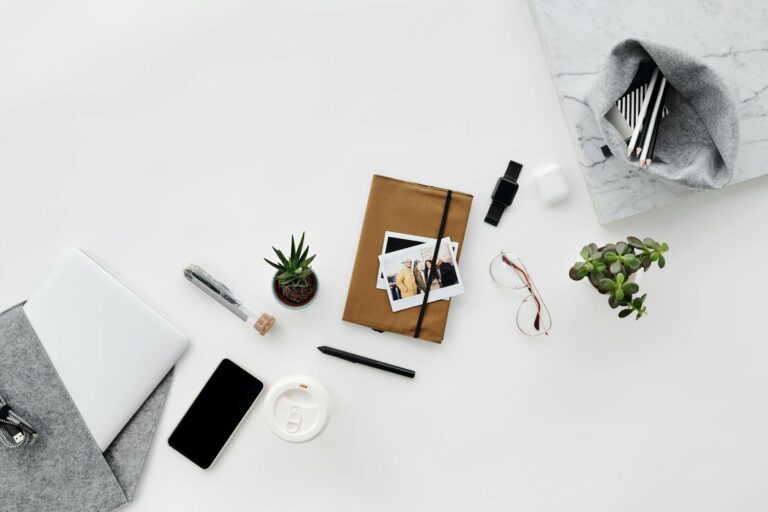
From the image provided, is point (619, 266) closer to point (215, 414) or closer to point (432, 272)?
point (432, 272)

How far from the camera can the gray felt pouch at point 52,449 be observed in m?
0.79

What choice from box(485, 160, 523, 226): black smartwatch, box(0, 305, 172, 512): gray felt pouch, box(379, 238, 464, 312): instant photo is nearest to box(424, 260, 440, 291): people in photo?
box(379, 238, 464, 312): instant photo

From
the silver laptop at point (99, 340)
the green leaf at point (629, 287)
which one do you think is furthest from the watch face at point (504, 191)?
the silver laptop at point (99, 340)

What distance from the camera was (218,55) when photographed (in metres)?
0.82

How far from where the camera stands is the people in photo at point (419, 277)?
81cm

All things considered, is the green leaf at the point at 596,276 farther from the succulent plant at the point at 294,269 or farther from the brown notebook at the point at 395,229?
the succulent plant at the point at 294,269

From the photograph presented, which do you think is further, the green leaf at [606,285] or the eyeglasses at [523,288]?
the eyeglasses at [523,288]

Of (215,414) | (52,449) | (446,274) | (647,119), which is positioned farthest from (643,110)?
(52,449)

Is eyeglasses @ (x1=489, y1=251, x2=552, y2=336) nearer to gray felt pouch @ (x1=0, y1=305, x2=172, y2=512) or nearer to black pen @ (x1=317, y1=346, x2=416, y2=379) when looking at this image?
black pen @ (x1=317, y1=346, x2=416, y2=379)

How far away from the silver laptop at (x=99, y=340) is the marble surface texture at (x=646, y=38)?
2.27 ft

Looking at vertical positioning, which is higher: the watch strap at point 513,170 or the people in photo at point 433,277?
the watch strap at point 513,170

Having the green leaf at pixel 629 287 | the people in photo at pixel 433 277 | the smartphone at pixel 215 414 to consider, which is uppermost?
the green leaf at pixel 629 287

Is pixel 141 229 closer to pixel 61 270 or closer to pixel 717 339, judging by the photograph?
pixel 61 270

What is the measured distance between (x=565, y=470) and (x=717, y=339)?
0.32m
